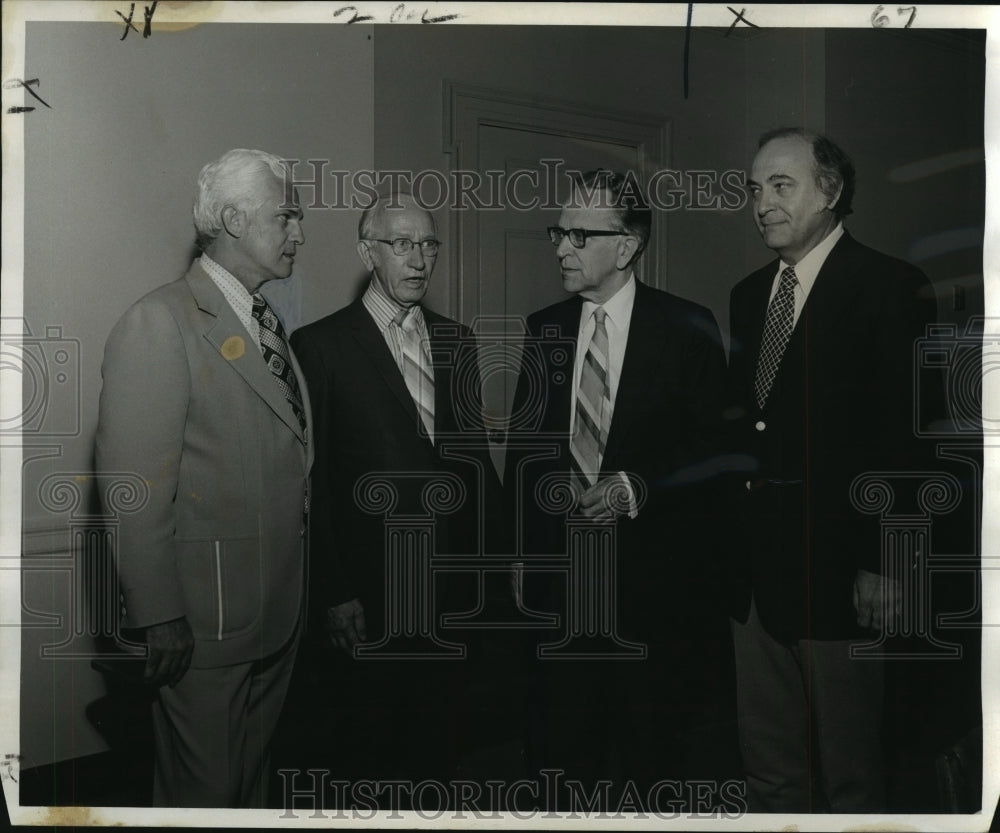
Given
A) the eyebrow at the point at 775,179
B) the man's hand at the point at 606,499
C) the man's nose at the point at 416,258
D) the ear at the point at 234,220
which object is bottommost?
the man's hand at the point at 606,499

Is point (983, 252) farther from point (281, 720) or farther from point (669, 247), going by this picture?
point (281, 720)

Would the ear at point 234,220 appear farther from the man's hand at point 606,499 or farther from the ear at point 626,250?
the man's hand at point 606,499

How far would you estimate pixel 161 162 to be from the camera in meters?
2.70

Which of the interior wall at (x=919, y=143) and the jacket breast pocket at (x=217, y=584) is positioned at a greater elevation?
the interior wall at (x=919, y=143)

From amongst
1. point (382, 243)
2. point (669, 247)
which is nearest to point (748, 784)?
point (669, 247)

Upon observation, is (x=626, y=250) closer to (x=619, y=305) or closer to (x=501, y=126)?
(x=619, y=305)

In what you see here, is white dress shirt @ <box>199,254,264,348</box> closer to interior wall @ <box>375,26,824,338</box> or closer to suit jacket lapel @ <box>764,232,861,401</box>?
interior wall @ <box>375,26,824,338</box>

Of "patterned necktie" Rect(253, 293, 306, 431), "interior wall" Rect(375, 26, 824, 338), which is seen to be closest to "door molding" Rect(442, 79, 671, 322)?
"interior wall" Rect(375, 26, 824, 338)

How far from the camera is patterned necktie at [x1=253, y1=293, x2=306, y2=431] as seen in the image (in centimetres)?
270

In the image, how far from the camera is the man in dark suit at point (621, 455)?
2727 millimetres

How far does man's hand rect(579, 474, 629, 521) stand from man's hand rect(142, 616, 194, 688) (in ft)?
3.45

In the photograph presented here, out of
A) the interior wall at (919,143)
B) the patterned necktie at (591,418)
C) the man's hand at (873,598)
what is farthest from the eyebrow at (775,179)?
the man's hand at (873,598)

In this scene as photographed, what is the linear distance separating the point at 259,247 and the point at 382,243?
31cm

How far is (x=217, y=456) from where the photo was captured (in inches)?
106
